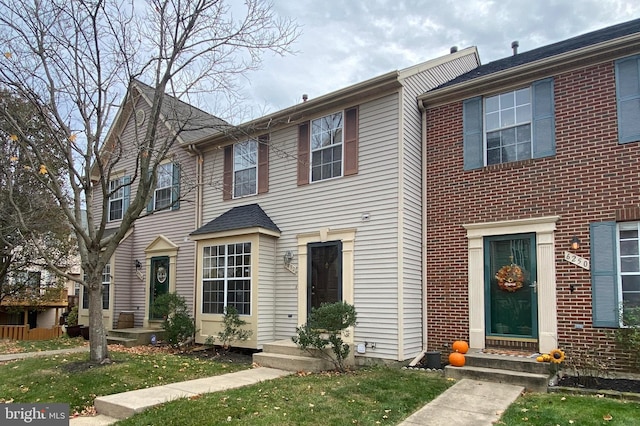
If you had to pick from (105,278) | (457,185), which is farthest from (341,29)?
(105,278)

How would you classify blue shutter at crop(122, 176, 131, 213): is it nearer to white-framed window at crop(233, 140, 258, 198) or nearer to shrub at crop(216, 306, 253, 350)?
white-framed window at crop(233, 140, 258, 198)

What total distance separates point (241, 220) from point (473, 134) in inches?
214

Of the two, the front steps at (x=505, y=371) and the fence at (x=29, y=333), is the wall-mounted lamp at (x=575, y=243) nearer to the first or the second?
the front steps at (x=505, y=371)

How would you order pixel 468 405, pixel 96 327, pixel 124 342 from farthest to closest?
1. pixel 124 342
2. pixel 96 327
3. pixel 468 405

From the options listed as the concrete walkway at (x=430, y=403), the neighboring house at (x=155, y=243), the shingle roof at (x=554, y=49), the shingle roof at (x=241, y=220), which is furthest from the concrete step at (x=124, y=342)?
the shingle roof at (x=554, y=49)

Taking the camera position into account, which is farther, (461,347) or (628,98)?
(461,347)

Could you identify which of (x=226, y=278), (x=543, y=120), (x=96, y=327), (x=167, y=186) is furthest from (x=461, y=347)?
(x=167, y=186)

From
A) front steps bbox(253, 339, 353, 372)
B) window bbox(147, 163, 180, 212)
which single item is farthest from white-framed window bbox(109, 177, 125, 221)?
front steps bbox(253, 339, 353, 372)

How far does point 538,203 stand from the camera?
8.43 metres

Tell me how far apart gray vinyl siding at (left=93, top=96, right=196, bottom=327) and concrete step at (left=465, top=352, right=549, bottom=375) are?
780cm

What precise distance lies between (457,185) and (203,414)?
6297mm

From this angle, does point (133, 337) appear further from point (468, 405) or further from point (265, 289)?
point (468, 405)

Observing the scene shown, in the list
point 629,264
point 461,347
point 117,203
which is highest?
point 117,203

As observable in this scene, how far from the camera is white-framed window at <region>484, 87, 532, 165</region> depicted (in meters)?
8.84
